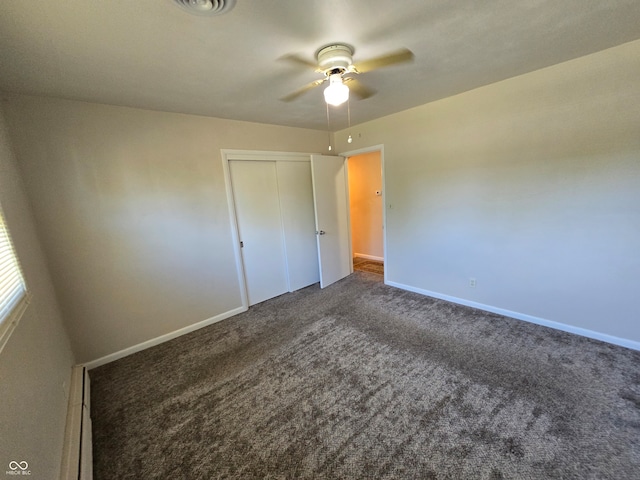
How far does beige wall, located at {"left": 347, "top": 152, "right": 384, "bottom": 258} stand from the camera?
495 cm

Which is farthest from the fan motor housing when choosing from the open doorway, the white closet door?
the open doorway

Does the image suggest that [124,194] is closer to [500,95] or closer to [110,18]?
[110,18]

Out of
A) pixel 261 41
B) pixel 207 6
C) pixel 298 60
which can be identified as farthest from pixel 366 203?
pixel 207 6

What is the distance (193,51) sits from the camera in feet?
5.11

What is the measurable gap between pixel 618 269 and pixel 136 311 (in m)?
4.53

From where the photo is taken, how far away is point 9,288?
1.31 meters

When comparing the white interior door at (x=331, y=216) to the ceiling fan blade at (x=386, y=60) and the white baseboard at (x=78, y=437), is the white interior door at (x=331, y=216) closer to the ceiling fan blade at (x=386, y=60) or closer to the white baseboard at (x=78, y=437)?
the ceiling fan blade at (x=386, y=60)

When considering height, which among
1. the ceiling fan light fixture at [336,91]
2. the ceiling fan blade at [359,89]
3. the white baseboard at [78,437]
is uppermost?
the ceiling fan blade at [359,89]

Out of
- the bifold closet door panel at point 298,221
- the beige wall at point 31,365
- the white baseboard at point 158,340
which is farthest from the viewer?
the bifold closet door panel at point 298,221

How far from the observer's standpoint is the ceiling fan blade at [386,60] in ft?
5.76

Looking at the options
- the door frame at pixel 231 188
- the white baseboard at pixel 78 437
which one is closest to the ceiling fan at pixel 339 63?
the door frame at pixel 231 188

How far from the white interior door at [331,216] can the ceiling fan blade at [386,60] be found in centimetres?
174

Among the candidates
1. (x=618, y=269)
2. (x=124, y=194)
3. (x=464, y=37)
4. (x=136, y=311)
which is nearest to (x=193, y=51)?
(x=124, y=194)

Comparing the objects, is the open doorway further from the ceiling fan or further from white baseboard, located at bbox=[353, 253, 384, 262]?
the ceiling fan
